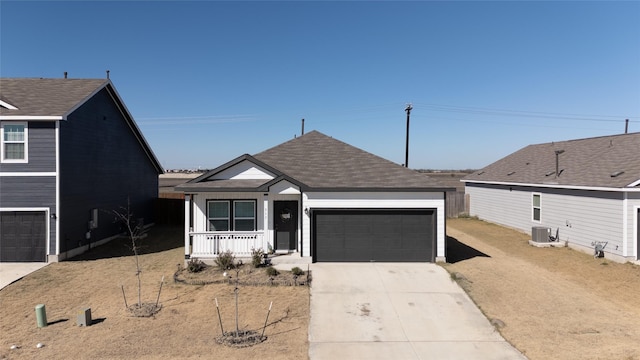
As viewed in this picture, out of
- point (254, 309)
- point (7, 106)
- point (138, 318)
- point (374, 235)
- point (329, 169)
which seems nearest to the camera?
point (138, 318)

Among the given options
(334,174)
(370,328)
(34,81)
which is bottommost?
(370,328)

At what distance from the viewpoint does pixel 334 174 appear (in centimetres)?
1475

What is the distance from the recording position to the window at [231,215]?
13961 mm

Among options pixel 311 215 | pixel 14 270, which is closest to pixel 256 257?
pixel 311 215

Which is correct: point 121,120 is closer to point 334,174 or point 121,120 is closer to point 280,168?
point 280,168

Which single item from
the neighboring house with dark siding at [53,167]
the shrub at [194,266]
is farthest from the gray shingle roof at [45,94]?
the shrub at [194,266]

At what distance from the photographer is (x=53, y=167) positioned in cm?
1391

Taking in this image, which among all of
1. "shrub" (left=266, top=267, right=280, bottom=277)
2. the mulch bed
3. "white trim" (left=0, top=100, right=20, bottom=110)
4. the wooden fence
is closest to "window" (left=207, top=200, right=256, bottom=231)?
the mulch bed

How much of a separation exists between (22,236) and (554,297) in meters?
18.9

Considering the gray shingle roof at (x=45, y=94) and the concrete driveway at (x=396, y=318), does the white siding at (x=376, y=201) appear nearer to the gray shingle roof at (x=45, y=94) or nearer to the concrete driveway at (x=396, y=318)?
the concrete driveway at (x=396, y=318)

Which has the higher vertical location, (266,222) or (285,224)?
(266,222)

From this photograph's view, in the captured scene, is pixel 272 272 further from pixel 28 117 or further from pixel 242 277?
pixel 28 117

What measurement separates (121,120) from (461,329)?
19191 mm

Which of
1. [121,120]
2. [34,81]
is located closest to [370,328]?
[121,120]
